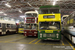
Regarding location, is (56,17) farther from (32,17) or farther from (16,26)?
(16,26)

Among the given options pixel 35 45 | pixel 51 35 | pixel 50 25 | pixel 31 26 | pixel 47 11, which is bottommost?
pixel 35 45

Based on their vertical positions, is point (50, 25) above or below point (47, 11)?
below

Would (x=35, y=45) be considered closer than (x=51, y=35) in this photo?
Yes

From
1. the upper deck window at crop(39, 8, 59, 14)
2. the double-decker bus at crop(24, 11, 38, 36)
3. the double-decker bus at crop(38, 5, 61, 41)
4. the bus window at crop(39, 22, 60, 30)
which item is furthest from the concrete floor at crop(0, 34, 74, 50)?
the double-decker bus at crop(24, 11, 38, 36)

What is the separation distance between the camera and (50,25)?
1098 centimetres

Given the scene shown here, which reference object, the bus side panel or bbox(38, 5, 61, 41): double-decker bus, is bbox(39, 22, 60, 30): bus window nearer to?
bbox(38, 5, 61, 41): double-decker bus

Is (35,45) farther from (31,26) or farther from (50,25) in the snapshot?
(31,26)

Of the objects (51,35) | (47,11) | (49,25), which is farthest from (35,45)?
(47,11)

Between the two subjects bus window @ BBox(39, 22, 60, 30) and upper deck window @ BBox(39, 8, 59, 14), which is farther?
upper deck window @ BBox(39, 8, 59, 14)

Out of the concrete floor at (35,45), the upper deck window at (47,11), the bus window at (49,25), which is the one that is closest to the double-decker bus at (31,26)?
the upper deck window at (47,11)

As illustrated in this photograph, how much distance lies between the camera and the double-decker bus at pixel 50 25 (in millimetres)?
10695

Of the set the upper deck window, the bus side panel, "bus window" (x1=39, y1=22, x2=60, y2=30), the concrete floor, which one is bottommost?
the concrete floor

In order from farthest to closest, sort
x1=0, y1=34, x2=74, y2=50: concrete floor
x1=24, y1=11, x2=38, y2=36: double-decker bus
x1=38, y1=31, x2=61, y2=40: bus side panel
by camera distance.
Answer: x1=24, y1=11, x2=38, y2=36: double-decker bus
x1=38, y1=31, x2=61, y2=40: bus side panel
x1=0, y1=34, x2=74, y2=50: concrete floor

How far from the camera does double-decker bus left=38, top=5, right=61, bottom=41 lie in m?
10.7
